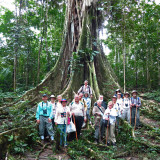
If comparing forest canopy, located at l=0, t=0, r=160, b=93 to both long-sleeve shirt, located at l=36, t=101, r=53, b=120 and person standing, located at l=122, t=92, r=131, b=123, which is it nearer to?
person standing, located at l=122, t=92, r=131, b=123

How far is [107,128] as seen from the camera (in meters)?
5.26

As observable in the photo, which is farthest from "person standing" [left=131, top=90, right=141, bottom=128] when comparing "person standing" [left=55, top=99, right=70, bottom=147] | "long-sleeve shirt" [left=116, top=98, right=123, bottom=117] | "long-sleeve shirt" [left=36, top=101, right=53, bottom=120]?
"long-sleeve shirt" [left=36, top=101, right=53, bottom=120]

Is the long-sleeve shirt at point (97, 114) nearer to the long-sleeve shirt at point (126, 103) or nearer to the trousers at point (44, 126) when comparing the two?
the trousers at point (44, 126)

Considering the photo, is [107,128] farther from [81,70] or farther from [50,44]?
[50,44]

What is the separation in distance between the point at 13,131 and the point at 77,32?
21.8ft

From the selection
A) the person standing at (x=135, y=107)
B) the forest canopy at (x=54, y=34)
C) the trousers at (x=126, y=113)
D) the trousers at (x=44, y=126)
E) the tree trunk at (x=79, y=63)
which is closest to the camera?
the trousers at (x=44, y=126)

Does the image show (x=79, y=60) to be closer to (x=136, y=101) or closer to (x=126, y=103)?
(x=126, y=103)

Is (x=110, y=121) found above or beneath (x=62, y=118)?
beneath

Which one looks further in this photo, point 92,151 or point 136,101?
point 136,101

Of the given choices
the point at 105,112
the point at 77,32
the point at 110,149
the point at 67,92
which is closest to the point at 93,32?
the point at 77,32

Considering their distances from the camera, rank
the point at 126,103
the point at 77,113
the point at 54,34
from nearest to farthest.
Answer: the point at 77,113, the point at 126,103, the point at 54,34

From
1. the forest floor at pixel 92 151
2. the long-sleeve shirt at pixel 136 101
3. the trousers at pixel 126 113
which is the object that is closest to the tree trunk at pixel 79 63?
the trousers at pixel 126 113

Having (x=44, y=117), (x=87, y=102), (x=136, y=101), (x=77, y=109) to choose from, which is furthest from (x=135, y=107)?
(x=44, y=117)

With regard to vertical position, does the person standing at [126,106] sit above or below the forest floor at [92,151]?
above
